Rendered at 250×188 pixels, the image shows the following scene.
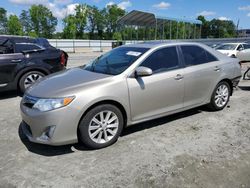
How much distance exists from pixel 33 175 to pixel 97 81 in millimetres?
1544

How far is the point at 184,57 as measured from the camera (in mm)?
4832

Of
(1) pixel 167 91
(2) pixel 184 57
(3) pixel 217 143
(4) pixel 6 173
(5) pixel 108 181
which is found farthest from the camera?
(2) pixel 184 57

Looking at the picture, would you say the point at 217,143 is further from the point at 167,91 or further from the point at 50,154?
the point at 50,154

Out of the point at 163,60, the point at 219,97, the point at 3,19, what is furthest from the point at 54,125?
the point at 3,19

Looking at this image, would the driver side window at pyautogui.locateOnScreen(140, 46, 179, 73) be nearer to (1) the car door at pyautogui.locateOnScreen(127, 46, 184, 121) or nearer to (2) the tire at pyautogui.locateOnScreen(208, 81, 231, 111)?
(1) the car door at pyautogui.locateOnScreen(127, 46, 184, 121)

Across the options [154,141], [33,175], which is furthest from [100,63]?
[33,175]

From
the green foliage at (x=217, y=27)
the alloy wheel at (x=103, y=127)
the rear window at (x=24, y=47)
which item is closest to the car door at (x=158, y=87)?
the alloy wheel at (x=103, y=127)

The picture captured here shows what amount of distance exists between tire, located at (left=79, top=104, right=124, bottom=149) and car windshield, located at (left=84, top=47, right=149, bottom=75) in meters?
0.67

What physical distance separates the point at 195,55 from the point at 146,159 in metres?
2.49

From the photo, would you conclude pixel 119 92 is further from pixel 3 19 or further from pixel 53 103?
pixel 3 19

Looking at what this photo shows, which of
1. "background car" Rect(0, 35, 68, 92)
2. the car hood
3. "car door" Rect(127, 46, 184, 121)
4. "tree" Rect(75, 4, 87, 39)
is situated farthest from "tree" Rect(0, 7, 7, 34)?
"car door" Rect(127, 46, 184, 121)

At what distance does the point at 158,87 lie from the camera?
432 cm

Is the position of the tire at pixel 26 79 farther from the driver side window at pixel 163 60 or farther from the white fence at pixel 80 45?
the white fence at pixel 80 45

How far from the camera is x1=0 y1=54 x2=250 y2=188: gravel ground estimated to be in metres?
3.07
